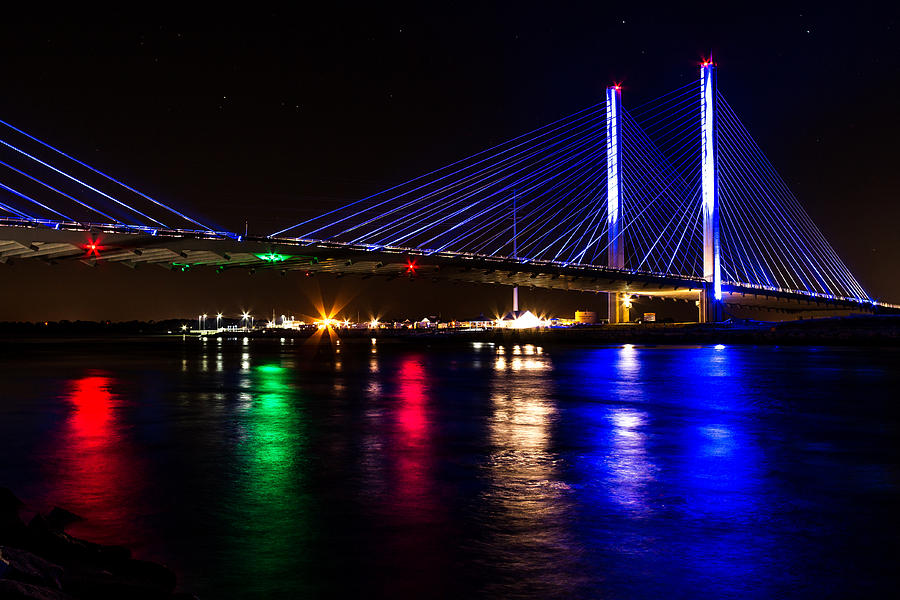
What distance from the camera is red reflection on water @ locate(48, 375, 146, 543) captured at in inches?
268

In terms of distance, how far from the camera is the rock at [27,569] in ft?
13.3

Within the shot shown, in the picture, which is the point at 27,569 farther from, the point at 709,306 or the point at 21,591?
the point at 709,306

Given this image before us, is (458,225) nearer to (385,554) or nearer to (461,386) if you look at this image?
(461,386)

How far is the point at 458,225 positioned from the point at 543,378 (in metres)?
40.6

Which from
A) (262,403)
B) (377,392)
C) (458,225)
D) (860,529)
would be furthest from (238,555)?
(458,225)

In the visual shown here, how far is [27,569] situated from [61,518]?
8.92 feet

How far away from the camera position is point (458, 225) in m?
65.3

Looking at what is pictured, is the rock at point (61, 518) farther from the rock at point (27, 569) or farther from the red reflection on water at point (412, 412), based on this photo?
the red reflection on water at point (412, 412)

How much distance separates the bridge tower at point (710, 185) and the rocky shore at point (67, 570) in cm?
6552

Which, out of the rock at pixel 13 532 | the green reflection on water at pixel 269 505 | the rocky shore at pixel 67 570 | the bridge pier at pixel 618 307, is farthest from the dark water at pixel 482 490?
the bridge pier at pixel 618 307

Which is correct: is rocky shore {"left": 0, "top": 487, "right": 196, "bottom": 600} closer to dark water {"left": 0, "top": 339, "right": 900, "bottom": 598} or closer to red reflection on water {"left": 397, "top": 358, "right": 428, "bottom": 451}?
dark water {"left": 0, "top": 339, "right": 900, "bottom": 598}

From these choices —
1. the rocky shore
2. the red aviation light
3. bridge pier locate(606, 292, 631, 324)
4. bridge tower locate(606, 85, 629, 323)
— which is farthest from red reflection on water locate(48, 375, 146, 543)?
bridge pier locate(606, 292, 631, 324)

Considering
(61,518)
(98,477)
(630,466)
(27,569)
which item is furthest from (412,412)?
(27,569)

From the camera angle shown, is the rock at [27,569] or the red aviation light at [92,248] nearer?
the rock at [27,569]
